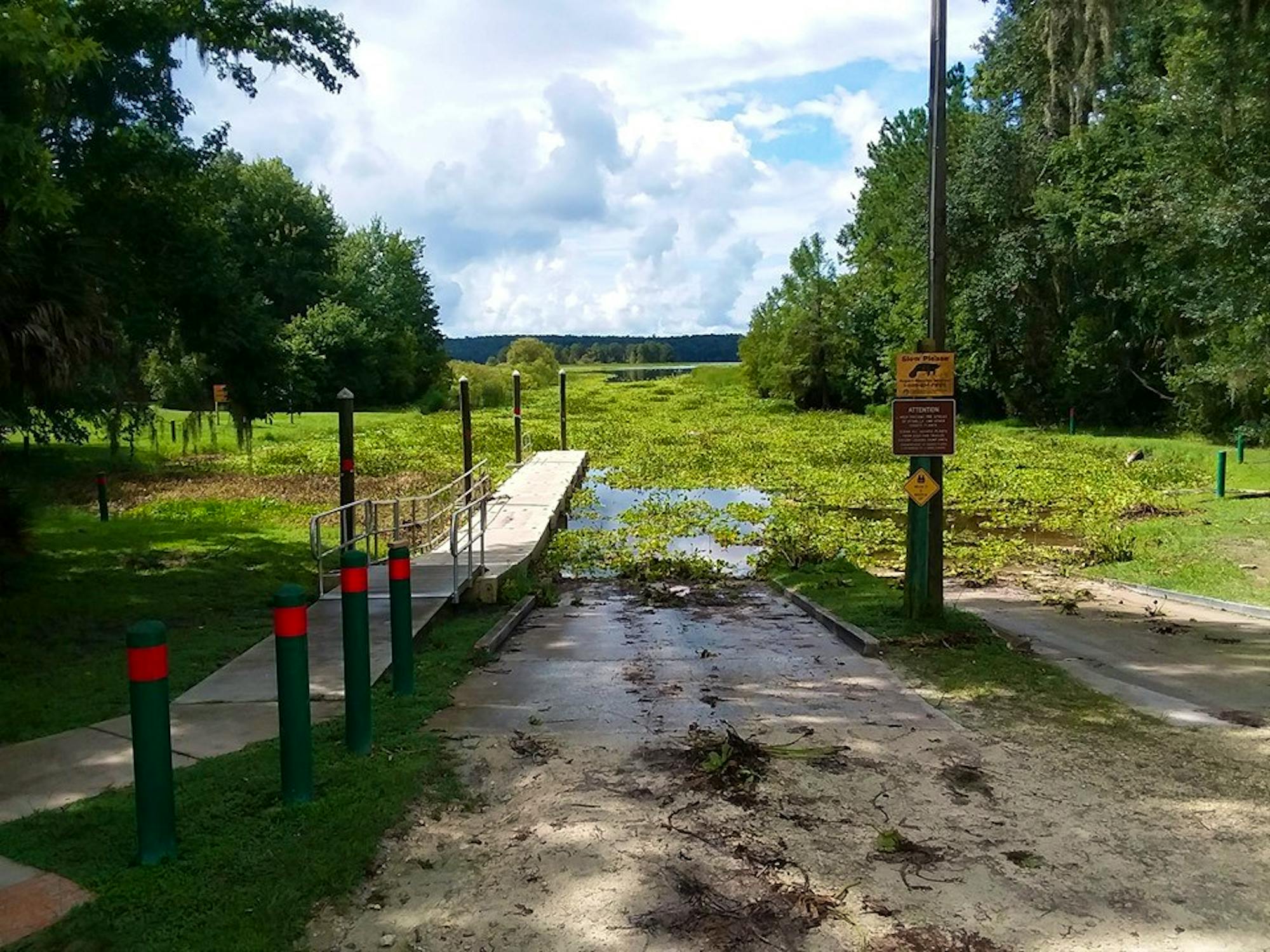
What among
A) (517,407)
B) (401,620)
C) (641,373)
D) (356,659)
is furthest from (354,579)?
(641,373)

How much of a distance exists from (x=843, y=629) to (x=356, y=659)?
4.77 metres

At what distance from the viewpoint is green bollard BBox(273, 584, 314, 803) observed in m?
4.34

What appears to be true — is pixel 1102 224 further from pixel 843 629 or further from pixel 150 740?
pixel 150 740

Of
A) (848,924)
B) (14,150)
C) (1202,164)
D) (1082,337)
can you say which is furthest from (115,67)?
(1082,337)

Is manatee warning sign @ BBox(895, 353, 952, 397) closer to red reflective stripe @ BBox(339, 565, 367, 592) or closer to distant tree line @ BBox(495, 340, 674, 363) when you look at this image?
red reflective stripe @ BBox(339, 565, 367, 592)

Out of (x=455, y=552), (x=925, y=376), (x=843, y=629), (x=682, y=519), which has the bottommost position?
(x=682, y=519)

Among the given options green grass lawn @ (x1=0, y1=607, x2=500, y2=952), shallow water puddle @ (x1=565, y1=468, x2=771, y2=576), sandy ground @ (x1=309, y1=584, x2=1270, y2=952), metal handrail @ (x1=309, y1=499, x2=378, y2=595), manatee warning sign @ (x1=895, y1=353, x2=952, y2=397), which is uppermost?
manatee warning sign @ (x1=895, y1=353, x2=952, y2=397)

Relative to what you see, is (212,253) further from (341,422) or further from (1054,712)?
(1054,712)

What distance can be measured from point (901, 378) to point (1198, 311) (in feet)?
50.5

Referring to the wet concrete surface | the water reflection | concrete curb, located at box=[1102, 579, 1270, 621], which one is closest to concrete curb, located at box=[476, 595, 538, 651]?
the wet concrete surface

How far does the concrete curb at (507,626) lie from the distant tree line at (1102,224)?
9.64 m

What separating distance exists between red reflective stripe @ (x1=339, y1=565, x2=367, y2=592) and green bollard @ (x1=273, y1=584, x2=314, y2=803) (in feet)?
2.51

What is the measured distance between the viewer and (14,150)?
646 cm

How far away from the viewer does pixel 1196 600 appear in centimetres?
1094
